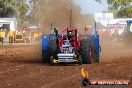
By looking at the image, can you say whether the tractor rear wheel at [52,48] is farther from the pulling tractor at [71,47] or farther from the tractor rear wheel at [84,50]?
the tractor rear wheel at [84,50]

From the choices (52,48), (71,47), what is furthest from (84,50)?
(52,48)

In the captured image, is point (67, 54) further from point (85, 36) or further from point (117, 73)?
point (117, 73)

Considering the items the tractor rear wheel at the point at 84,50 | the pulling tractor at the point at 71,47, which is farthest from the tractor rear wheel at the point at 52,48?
the tractor rear wheel at the point at 84,50

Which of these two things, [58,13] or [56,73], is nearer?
[56,73]

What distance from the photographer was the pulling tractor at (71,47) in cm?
1906

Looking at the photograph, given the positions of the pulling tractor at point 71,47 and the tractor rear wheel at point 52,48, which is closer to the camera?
the pulling tractor at point 71,47

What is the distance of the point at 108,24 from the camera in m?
67.2

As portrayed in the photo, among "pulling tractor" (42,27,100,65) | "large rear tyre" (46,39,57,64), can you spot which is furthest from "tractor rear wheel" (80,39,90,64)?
"large rear tyre" (46,39,57,64)

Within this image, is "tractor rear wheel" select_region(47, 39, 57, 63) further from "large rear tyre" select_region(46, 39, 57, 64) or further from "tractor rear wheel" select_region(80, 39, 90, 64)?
"tractor rear wheel" select_region(80, 39, 90, 64)

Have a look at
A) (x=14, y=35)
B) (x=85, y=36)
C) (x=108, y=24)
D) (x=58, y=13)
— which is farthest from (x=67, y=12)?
(x=108, y=24)

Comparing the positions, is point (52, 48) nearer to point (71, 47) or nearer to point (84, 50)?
point (71, 47)

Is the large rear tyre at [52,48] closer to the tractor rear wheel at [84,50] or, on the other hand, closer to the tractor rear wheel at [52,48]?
the tractor rear wheel at [52,48]

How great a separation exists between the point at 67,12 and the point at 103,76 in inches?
620

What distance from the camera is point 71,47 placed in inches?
758
